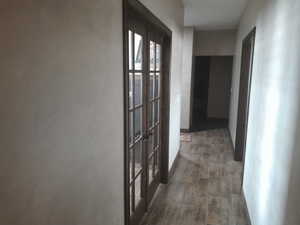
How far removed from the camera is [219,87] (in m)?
7.91

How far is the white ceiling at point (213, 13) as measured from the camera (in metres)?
3.97

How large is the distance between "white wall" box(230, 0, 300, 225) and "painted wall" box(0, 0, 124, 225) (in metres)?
1.10

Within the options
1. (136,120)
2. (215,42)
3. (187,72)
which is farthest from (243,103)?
(215,42)

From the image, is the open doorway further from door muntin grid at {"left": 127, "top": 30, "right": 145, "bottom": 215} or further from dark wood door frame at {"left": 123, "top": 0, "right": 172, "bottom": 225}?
door muntin grid at {"left": 127, "top": 30, "right": 145, "bottom": 215}

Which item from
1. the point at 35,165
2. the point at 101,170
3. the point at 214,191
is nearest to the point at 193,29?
the point at 214,191

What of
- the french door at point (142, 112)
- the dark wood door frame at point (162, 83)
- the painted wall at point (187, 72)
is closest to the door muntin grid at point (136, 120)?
the french door at point (142, 112)

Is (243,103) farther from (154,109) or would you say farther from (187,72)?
(187,72)

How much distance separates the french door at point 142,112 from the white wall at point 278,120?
3.63ft

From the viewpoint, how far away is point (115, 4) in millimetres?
1455

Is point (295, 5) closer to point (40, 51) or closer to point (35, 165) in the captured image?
point (40, 51)

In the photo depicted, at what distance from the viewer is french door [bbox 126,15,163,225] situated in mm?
2057

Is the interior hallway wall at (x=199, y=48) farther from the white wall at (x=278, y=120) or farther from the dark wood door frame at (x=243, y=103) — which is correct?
the white wall at (x=278, y=120)

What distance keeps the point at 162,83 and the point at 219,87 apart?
17.2 ft

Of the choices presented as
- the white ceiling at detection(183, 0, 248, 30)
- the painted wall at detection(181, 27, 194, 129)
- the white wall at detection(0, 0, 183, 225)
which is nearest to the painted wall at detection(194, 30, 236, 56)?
the white ceiling at detection(183, 0, 248, 30)
